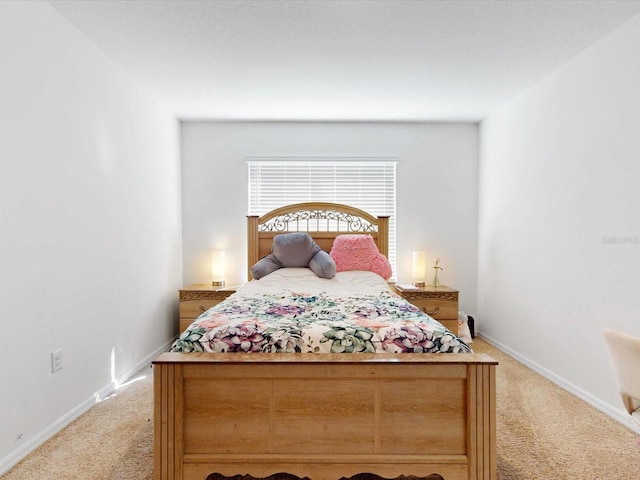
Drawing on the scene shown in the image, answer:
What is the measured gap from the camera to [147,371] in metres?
3.55

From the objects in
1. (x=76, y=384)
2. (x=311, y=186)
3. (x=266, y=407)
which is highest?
(x=311, y=186)

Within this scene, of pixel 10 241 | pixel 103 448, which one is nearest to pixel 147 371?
pixel 103 448

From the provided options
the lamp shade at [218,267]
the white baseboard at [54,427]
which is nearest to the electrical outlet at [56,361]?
the white baseboard at [54,427]

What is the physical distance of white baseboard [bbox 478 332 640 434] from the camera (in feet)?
8.30

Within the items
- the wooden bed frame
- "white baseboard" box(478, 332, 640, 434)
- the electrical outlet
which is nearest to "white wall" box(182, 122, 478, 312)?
"white baseboard" box(478, 332, 640, 434)

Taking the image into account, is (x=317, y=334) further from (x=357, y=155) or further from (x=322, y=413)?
(x=357, y=155)

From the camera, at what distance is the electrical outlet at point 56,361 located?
2.43 m

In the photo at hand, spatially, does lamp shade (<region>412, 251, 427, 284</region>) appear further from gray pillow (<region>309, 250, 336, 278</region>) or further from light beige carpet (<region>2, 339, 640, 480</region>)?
light beige carpet (<region>2, 339, 640, 480</region>)

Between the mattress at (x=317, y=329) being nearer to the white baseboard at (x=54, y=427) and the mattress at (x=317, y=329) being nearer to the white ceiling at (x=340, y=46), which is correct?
the white baseboard at (x=54, y=427)

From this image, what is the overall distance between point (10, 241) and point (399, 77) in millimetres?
2943

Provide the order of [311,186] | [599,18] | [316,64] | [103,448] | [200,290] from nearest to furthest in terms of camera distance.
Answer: [103,448] → [599,18] → [316,64] → [200,290] → [311,186]

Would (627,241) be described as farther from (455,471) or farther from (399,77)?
(399,77)

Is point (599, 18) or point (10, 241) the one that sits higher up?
point (599, 18)

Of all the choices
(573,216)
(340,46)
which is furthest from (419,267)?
(340,46)
